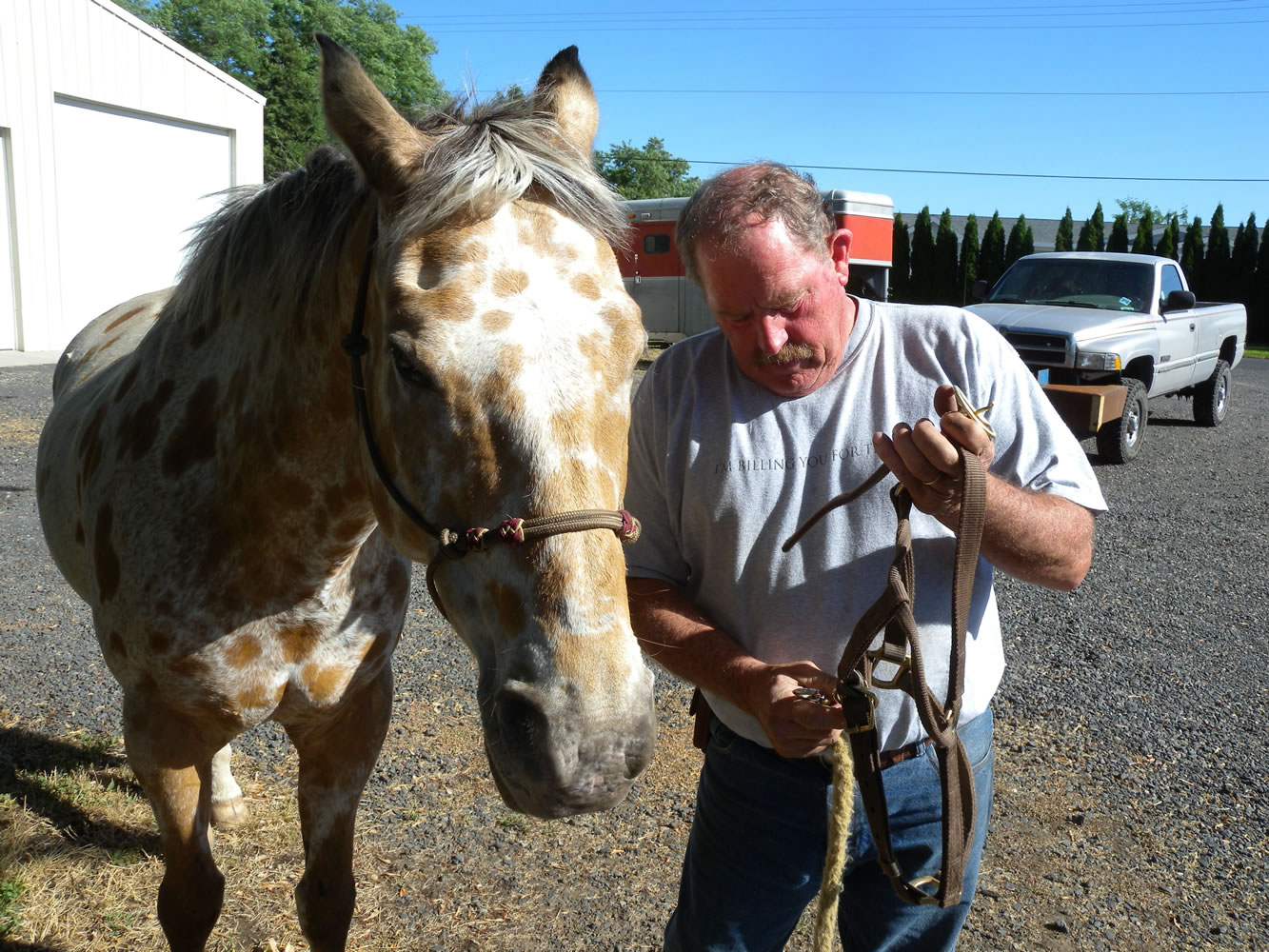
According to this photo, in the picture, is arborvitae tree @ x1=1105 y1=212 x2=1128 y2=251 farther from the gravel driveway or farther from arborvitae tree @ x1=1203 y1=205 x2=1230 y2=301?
the gravel driveway

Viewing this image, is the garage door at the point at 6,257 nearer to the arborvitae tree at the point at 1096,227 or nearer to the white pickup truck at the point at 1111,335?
the white pickup truck at the point at 1111,335

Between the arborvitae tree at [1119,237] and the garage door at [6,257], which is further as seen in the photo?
the arborvitae tree at [1119,237]

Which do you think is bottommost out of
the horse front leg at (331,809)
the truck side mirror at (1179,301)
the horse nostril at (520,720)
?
the horse front leg at (331,809)

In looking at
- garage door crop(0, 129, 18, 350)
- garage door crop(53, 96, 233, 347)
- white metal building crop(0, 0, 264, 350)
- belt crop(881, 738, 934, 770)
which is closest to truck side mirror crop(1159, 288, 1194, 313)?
belt crop(881, 738, 934, 770)

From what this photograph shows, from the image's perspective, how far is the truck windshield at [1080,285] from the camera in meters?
10.6

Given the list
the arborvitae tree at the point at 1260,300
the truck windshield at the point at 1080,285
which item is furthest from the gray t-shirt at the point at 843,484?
the arborvitae tree at the point at 1260,300

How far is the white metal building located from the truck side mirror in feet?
43.2

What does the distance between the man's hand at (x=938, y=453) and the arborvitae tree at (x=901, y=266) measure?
1270 inches

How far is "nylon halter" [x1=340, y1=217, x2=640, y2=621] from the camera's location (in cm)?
133

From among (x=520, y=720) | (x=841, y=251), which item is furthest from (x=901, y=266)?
(x=520, y=720)

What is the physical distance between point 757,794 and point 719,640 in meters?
0.32

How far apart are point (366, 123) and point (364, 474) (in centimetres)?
65

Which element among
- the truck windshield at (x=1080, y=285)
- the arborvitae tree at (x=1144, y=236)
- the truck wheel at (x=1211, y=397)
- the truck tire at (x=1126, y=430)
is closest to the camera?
the truck tire at (x=1126, y=430)

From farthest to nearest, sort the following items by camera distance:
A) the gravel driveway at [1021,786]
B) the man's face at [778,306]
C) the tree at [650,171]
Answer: the tree at [650,171], the gravel driveway at [1021,786], the man's face at [778,306]
